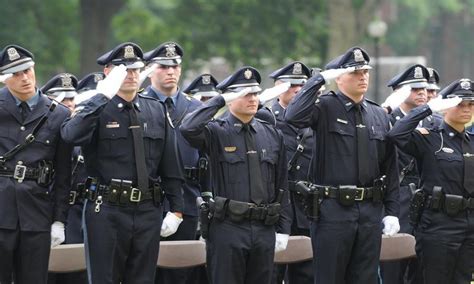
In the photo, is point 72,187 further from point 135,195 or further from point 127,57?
point 127,57

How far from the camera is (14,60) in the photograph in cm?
990

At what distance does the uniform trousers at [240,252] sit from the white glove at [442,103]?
72.4 inches

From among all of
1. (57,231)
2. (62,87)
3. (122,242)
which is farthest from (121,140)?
(62,87)

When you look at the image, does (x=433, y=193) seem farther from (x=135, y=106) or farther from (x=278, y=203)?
(x=135, y=106)

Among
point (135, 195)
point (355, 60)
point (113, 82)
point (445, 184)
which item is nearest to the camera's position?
point (113, 82)

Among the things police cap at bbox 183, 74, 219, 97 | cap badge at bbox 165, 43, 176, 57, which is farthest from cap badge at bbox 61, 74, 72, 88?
police cap at bbox 183, 74, 219, 97

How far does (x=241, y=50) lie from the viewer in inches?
1346

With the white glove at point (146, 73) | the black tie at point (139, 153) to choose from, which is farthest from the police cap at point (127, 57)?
the black tie at point (139, 153)

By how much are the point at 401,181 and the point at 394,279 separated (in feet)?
3.20

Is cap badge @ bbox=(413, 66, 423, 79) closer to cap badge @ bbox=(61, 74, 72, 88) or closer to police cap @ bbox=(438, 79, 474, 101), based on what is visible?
police cap @ bbox=(438, 79, 474, 101)

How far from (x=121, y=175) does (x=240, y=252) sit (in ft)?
3.69

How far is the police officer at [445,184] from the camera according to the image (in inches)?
417

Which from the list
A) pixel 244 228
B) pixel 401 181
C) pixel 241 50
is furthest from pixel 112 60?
pixel 241 50

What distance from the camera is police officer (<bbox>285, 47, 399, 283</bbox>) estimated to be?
10.2 metres
